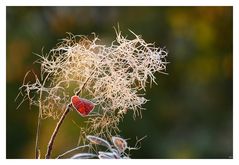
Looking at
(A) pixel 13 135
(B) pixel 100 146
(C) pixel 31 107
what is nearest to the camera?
(B) pixel 100 146

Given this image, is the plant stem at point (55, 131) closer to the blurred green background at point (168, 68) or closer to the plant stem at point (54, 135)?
the plant stem at point (54, 135)

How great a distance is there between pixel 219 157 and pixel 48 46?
28.3 inches

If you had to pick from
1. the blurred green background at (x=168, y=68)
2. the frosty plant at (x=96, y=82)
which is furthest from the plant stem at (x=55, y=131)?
the blurred green background at (x=168, y=68)

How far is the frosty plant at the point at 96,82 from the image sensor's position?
4.54 feet

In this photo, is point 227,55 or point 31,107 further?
point 227,55

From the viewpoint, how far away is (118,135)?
1428mm

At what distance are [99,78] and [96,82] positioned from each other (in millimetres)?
15

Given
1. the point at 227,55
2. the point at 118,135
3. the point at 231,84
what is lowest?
the point at 118,135

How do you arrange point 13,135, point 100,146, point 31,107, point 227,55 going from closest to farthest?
point 100,146 → point 31,107 → point 13,135 → point 227,55

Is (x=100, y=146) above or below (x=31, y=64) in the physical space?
below

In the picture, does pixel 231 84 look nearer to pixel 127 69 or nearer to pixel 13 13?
pixel 127 69

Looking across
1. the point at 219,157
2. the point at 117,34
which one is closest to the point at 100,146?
the point at 117,34

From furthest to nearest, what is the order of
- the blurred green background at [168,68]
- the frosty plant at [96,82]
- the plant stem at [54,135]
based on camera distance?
the blurred green background at [168,68], the frosty plant at [96,82], the plant stem at [54,135]
